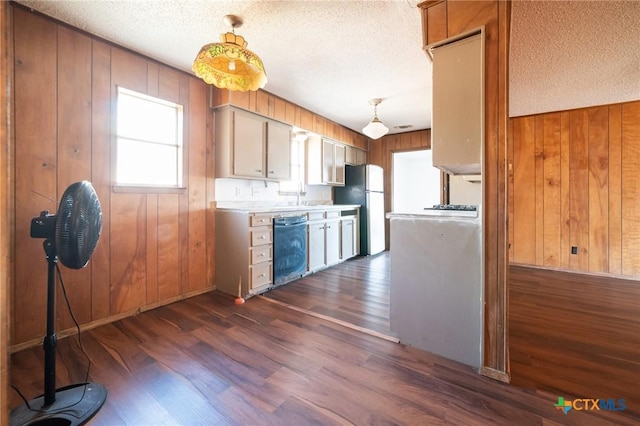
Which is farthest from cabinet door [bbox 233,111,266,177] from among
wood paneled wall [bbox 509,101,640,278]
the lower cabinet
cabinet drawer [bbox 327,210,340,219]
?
wood paneled wall [bbox 509,101,640,278]

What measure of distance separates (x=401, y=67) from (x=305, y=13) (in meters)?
1.22

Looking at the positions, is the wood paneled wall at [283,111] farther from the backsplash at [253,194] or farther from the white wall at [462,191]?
the white wall at [462,191]

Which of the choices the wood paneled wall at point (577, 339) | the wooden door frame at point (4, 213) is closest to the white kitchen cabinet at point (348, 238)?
the wood paneled wall at point (577, 339)

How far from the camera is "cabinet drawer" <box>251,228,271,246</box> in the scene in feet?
9.17

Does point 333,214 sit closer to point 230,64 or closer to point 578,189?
point 230,64

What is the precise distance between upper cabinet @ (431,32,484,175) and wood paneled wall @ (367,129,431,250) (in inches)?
144

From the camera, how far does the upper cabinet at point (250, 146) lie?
115 inches

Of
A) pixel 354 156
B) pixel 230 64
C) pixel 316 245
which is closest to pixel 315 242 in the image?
pixel 316 245

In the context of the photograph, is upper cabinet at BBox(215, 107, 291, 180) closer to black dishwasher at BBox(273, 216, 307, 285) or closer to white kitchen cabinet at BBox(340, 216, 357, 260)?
black dishwasher at BBox(273, 216, 307, 285)

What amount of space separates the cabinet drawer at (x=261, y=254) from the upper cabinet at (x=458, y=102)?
77.6 inches

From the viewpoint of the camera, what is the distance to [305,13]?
1.91 metres

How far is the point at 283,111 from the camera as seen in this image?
3557 mm

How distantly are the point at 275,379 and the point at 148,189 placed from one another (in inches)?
80.9

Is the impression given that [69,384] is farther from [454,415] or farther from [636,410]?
[636,410]
